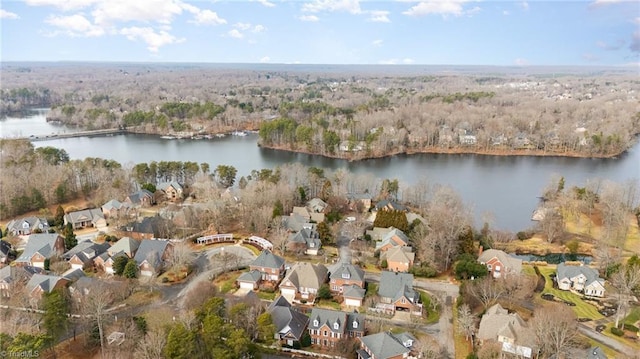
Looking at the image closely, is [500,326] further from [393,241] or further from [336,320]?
[393,241]

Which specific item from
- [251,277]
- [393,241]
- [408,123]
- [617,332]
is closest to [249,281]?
[251,277]

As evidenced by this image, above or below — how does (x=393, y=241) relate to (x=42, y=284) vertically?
below

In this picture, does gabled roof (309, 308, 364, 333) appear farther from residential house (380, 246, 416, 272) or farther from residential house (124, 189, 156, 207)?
residential house (124, 189, 156, 207)

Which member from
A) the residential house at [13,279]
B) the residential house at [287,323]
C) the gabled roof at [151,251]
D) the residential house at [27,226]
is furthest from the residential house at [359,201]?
the residential house at [27,226]

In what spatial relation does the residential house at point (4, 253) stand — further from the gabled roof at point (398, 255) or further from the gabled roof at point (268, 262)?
the gabled roof at point (398, 255)

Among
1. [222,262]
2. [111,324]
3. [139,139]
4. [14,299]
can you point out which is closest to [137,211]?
[222,262]

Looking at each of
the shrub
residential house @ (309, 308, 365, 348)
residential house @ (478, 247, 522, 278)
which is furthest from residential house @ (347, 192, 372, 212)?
the shrub
